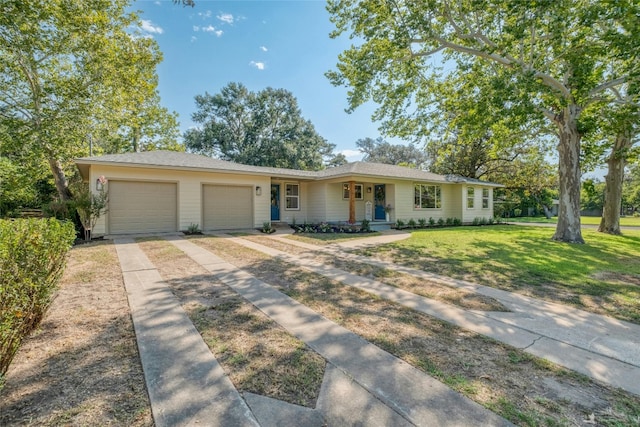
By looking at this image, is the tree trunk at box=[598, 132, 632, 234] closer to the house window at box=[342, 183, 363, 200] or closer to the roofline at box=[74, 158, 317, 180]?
the house window at box=[342, 183, 363, 200]

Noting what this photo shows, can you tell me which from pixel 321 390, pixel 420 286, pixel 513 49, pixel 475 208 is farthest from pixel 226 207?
pixel 475 208

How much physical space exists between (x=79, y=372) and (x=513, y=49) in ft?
45.2

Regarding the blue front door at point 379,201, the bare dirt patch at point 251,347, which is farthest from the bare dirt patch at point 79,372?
the blue front door at point 379,201

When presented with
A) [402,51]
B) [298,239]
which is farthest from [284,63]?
[298,239]

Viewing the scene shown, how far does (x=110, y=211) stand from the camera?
10.6 metres

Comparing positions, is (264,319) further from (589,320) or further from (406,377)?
(589,320)

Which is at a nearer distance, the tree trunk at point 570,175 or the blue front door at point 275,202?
the tree trunk at point 570,175

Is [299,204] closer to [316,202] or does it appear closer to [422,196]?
[316,202]

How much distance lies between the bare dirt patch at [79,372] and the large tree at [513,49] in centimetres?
1036

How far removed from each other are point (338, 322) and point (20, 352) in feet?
9.68

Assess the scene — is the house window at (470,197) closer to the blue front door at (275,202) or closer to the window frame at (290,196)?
the window frame at (290,196)

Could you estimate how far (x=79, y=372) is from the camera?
7.58 feet

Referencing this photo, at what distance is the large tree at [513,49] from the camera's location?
8.00 meters

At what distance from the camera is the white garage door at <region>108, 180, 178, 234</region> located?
10.7 meters
